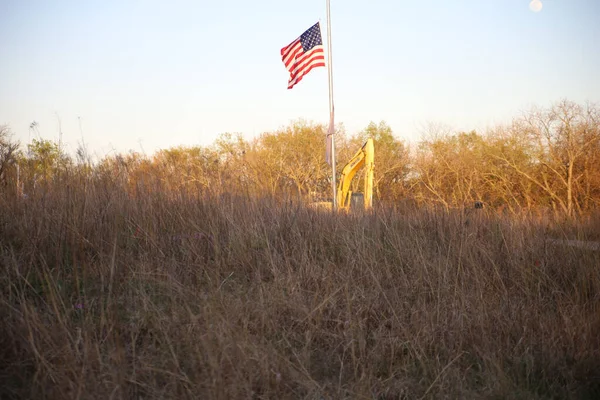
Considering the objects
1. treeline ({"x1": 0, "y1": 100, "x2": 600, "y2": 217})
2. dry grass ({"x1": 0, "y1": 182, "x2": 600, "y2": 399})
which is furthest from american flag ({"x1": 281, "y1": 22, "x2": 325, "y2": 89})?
dry grass ({"x1": 0, "y1": 182, "x2": 600, "y2": 399})

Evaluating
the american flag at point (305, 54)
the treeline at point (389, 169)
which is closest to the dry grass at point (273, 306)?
the treeline at point (389, 169)

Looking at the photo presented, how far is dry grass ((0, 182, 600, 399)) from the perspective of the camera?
2.62 m

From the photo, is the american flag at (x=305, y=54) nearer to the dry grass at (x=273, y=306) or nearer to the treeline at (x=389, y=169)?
the treeline at (x=389, y=169)

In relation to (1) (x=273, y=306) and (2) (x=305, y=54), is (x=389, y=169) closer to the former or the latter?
(2) (x=305, y=54)

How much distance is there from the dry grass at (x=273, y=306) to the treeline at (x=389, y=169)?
2.00ft

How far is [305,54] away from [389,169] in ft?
45.1

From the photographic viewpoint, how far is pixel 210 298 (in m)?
3.59

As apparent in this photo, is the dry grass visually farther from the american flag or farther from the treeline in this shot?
the american flag

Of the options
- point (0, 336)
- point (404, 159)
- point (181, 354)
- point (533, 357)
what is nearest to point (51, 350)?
point (0, 336)

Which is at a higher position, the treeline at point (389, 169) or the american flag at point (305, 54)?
the american flag at point (305, 54)

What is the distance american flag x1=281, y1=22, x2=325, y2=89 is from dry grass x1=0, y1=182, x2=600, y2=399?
9.82 meters

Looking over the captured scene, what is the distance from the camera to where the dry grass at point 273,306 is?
8.61 feet

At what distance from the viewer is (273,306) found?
3.57 metres

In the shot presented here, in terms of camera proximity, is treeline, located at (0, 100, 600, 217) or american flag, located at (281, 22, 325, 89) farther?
american flag, located at (281, 22, 325, 89)
